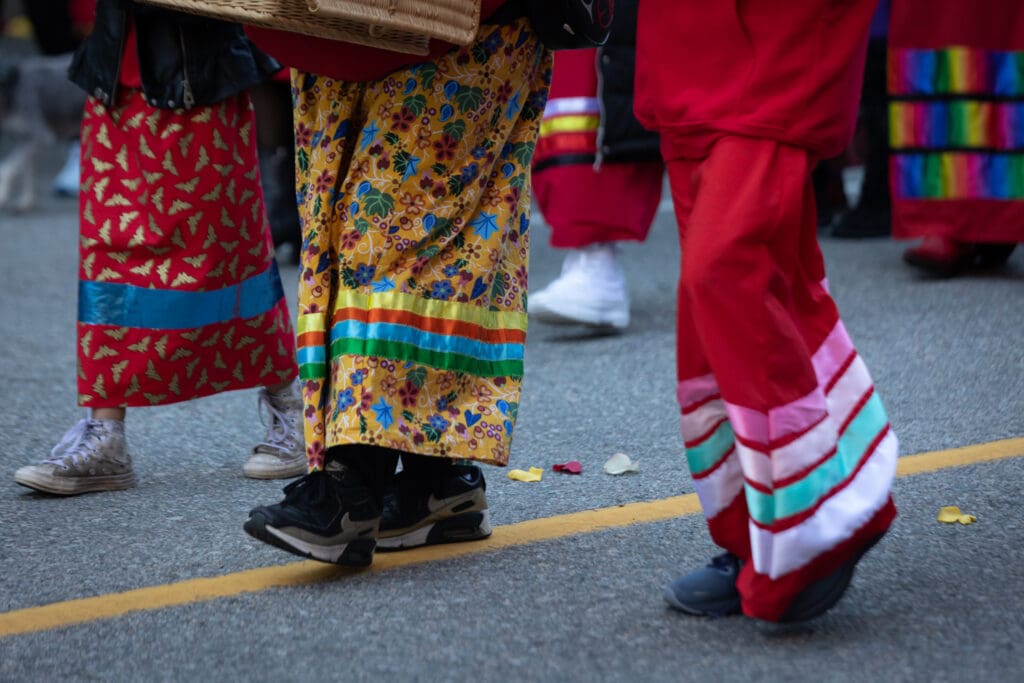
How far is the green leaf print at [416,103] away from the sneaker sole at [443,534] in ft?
2.29

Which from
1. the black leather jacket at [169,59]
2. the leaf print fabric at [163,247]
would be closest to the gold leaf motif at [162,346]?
the leaf print fabric at [163,247]

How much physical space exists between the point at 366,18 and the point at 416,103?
305 millimetres

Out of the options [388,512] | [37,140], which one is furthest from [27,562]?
[37,140]

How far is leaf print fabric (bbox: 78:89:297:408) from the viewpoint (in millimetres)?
2949

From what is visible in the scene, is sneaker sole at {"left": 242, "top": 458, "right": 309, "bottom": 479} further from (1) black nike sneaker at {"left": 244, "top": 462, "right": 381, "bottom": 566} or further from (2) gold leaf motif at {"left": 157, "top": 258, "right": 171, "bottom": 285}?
(1) black nike sneaker at {"left": 244, "top": 462, "right": 381, "bottom": 566}

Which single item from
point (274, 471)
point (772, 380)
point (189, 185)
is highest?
point (189, 185)

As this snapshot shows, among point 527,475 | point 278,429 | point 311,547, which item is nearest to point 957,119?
point 527,475

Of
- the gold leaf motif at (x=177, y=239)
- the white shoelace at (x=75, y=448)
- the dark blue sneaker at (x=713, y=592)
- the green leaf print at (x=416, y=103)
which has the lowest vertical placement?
the white shoelace at (x=75, y=448)

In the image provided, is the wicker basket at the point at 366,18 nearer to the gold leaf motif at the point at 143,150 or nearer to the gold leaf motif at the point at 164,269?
the gold leaf motif at the point at 143,150

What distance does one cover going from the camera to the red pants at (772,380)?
6.36 feet

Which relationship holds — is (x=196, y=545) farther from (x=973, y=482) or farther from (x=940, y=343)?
(x=940, y=343)

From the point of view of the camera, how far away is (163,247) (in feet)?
9.78

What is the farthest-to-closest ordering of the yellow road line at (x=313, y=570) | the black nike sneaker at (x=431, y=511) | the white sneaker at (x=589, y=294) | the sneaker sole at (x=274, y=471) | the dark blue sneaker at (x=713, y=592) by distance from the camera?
the white sneaker at (x=589, y=294) → the sneaker sole at (x=274, y=471) → the black nike sneaker at (x=431, y=511) → the yellow road line at (x=313, y=570) → the dark blue sneaker at (x=713, y=592)

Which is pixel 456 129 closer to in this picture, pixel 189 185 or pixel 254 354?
pixel 189 185
